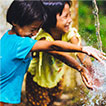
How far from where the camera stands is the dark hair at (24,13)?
237cm

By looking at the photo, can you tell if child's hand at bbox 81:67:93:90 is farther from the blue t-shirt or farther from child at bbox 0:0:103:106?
the blue t-shirt

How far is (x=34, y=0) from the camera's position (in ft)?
8.20

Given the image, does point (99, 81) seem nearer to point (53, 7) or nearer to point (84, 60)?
point (84, 60)

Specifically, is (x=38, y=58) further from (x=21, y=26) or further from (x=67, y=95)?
(x=67, y=95)

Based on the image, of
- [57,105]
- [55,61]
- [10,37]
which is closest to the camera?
[10,37]

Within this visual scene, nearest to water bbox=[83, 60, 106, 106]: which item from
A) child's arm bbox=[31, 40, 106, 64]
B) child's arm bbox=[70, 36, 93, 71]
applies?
child's arm bbox=[70, 36, 93, 71]

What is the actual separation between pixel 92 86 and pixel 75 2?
1.88 metres

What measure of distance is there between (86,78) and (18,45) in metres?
0.75

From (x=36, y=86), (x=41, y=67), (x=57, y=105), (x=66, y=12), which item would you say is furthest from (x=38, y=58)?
(x=57, y=105)

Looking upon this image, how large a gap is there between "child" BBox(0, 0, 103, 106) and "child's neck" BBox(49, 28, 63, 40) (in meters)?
0.41

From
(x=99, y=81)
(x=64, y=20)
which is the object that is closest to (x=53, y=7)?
(x=64, y=20)

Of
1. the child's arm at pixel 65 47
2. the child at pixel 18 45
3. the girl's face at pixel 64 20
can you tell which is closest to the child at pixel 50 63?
the girl's face at pixel 64 20

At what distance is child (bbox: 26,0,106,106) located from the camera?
2738 mm

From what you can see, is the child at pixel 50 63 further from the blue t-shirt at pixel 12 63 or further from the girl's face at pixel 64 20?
the blue t-shirt at pixel 12 63
